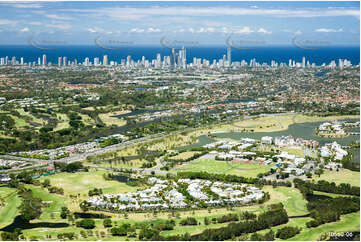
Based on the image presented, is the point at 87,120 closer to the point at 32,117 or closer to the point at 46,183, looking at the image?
the point at 32,117

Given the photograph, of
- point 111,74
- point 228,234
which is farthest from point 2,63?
point 228,234

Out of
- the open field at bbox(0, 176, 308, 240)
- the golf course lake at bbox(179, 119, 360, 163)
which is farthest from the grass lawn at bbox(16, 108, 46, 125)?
the open field at bbox(0, 176, 308, 240)

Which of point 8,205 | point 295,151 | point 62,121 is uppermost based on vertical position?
point 62,121

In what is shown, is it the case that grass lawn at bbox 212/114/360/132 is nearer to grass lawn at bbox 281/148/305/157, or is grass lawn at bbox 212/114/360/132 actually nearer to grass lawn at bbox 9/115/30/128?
grass lawn at bbox 281/148/305/157

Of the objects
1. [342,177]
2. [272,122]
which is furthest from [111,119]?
[342,177]

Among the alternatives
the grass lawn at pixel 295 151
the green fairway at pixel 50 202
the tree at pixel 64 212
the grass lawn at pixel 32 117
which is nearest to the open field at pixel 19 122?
the grass lawn at pixel 32 117

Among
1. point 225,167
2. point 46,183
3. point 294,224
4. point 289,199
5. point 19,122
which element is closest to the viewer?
point 294,224
